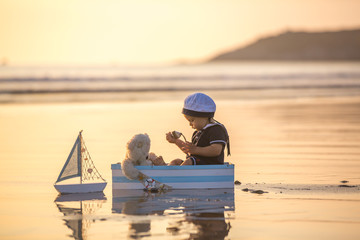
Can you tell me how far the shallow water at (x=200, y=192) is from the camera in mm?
6934

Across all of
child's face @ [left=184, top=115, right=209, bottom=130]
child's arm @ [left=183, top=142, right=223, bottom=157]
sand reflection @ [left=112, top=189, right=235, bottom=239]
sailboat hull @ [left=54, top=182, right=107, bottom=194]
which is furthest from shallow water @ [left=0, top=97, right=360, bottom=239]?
child's face @ [left=184, top=115, right=209, bottom=130]

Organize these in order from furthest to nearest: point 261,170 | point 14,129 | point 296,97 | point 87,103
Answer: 1. point 296,97
2. point 87,103
3. point 14,129
4. point 261,170

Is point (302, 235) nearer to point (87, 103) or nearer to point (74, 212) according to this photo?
point (74, 212)

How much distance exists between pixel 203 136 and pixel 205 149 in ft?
0.66

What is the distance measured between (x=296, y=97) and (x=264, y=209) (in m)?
22.8

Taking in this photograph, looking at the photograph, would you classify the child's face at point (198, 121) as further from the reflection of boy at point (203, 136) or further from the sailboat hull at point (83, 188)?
the sailboat hull at point (83, 188)

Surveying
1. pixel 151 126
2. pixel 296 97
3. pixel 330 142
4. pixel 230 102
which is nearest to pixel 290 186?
pixel 330 142

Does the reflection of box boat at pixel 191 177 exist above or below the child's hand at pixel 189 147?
below

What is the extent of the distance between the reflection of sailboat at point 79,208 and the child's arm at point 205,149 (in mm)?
1154

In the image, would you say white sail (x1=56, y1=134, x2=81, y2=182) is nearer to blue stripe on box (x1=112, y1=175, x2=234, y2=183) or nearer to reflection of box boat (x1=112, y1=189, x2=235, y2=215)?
reflection of box boat (x1=112, y1=189, x2=235, y2=215)

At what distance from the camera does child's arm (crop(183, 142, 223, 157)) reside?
361 inches

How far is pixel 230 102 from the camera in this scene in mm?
27047

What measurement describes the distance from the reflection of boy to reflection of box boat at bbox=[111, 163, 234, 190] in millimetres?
224

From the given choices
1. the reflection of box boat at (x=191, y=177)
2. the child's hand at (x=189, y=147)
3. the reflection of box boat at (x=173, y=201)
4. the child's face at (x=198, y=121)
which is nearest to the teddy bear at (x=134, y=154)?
the reflection of box boat at (x=191, y=177)
